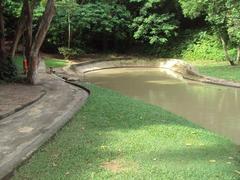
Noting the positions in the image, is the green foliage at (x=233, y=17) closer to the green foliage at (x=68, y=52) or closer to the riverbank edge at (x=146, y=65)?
the riverbank edge at (x=146, y=65)

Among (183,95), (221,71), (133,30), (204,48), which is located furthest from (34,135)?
(133,30)

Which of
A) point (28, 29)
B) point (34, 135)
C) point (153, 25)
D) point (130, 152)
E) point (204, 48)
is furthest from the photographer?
point (153, 25)

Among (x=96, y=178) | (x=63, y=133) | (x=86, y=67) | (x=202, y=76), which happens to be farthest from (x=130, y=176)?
(x=86, y=67)

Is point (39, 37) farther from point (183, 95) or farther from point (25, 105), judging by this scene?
point (183, 95)

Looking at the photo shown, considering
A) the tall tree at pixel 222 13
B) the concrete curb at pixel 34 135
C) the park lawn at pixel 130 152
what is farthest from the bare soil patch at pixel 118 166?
the tall tree at pixel 222 13

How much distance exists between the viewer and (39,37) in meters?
13.7

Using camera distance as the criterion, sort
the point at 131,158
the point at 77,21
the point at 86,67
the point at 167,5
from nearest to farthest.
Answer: the point at 131,158, the point at 86,67, the point at 77,21, the point at 167,5

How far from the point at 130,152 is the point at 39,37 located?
7.56 meters

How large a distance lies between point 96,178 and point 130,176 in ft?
1.48

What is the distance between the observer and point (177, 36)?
3184cm

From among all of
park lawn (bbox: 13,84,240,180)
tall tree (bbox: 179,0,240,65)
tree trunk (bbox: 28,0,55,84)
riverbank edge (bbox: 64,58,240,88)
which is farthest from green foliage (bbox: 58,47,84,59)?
park lawn (bbox: 13,84,240,180)

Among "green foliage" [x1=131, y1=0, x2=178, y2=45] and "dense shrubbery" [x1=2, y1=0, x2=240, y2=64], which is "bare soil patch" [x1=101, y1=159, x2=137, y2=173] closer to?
"dense shrubbery" [x1=2, y1=0, x2=240, y2=64]

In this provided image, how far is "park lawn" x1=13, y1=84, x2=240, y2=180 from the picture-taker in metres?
6.06

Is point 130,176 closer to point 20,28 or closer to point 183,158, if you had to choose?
point 183,158
